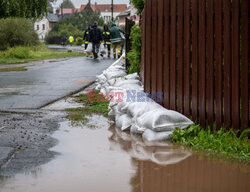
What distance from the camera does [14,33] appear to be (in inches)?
1169

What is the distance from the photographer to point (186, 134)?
18.6ft

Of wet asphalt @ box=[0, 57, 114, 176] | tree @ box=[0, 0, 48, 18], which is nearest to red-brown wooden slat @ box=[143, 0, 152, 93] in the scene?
wet asphalt @ box=[0, 57, 114, 176]

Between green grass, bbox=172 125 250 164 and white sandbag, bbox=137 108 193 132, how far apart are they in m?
0.10

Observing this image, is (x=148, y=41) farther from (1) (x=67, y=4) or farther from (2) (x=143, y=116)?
(1) (x=67, y=4)

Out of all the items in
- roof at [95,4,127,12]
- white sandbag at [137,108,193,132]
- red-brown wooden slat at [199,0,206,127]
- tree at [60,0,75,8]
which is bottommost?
white sandbag at [137,108,193,132]

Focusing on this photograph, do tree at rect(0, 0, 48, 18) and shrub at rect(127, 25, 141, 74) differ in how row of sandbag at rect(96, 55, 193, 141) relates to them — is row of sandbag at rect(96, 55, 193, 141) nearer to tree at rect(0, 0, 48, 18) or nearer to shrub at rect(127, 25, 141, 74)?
shrub at rect(127, 25, 141, 74)

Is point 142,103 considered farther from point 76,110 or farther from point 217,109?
point 76,110

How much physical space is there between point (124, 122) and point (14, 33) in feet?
81.0

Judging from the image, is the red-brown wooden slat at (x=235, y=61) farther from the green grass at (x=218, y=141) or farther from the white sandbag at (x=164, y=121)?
the white sandbag at (x=164, y=121)

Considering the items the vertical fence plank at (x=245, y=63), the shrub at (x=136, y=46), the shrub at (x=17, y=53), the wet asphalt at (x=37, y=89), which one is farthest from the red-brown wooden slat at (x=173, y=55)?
the shrub at (x=17, y=53)

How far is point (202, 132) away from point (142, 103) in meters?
1.27

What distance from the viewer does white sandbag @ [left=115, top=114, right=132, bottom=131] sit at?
6.41 metres

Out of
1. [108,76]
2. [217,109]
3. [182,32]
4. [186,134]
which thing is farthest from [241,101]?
[108,76]

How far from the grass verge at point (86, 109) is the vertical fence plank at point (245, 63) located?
8.20ft
